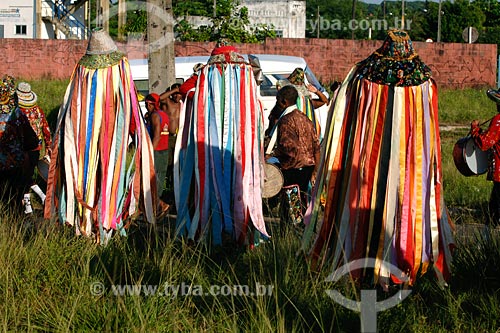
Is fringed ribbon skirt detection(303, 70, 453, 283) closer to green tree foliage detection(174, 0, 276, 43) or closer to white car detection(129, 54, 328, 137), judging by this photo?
white car detection(129, 54, 328, 137)

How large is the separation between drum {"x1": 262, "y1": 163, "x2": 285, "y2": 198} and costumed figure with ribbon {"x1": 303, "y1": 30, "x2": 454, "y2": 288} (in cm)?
236

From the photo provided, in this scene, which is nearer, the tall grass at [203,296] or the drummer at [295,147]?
the tall grass at [203,296]

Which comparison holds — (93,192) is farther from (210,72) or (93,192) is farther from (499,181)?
(499,181)

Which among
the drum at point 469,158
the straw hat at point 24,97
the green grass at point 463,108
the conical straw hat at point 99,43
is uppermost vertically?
the conical straw hat at point 99,43

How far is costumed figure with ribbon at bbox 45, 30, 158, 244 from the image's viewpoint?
23.8 ft

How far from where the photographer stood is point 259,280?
5.62m

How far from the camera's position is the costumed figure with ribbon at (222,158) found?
7152mm

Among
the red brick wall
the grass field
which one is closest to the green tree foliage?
the red brick wall

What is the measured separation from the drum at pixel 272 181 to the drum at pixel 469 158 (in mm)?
1669

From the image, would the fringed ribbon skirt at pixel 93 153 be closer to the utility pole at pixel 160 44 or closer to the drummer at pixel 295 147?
the drummer at pixel 295 147

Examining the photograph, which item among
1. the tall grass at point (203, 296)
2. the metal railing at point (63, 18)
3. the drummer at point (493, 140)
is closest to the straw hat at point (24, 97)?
the tall grass at point (203, 296)

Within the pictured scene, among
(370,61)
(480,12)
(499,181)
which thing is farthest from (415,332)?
(480,12)

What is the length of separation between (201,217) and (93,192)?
1.01 metres

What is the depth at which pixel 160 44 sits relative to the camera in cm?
1298
